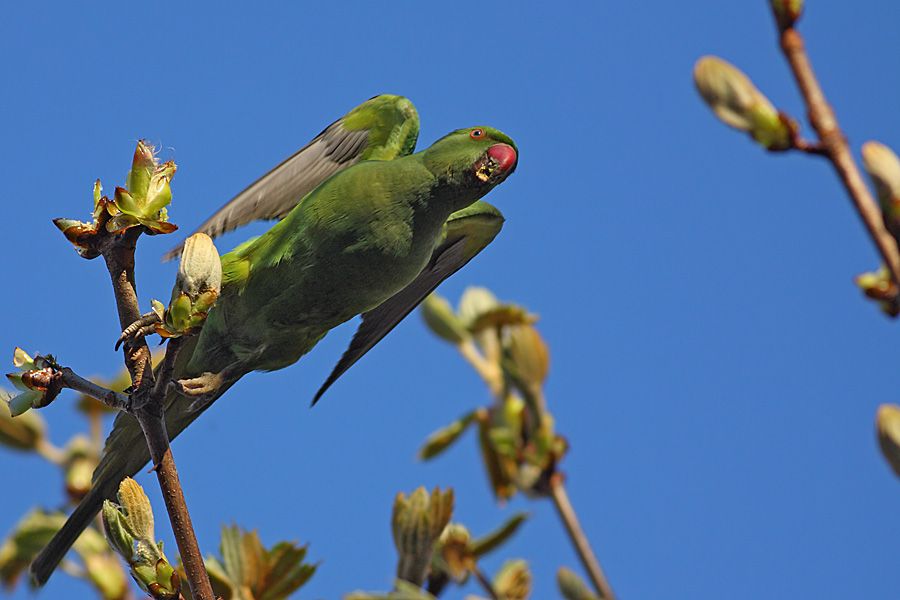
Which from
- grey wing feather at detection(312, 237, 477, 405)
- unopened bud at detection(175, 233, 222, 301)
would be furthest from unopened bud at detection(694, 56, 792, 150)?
grey wing feather at detection(312, 237, 477, 405)

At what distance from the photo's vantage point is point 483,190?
179 inches

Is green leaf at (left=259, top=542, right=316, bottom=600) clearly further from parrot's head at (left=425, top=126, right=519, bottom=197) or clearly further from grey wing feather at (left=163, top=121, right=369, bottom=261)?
grey wing feather at (left=163, top=121, right=369, bottom=261)

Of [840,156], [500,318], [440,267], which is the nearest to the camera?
[840,156]

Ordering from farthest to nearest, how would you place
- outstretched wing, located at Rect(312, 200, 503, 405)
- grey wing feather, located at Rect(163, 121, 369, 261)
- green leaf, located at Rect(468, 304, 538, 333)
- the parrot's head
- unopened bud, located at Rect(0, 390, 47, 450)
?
outstretched wing, located at Rect(312, 200, 503, 405), grey wing feather, located at Rect(163, 121, 369, 261), the parrot's head, unopened bud, located at Rect(0, 390, 47, 450), green leaf, located at Rect(468, 304, 538, 333)

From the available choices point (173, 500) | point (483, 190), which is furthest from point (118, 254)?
point (483, 190)

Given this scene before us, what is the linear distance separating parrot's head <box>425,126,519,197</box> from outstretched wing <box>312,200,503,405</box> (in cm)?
70

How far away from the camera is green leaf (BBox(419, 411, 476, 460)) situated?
130 inches

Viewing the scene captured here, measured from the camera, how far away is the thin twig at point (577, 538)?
2215 millimetres

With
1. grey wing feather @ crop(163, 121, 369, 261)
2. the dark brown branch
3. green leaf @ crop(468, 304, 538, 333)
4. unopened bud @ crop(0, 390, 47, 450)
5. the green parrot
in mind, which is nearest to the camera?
the dark brown branch

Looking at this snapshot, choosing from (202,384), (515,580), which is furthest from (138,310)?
(202,384)

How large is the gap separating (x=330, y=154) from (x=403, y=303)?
824 mm

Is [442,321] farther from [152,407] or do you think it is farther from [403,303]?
[403,303]

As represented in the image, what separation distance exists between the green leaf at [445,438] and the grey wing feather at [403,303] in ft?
6.17

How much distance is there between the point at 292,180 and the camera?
525 cm
